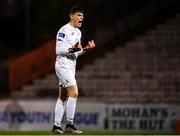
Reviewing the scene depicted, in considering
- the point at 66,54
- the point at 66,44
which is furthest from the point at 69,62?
the point at 66,44

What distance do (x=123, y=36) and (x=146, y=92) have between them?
319cm

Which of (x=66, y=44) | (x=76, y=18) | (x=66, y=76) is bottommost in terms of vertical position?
(x=66, y=76)

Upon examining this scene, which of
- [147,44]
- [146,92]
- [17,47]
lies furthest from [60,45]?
[17,47]

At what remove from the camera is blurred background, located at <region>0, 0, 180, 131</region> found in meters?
19.9

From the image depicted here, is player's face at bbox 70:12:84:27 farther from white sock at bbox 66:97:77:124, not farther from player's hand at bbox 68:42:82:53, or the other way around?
white sock at bbox 66:97:77:124

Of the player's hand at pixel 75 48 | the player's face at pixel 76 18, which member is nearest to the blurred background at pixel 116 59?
the player's face at pixel 76 18

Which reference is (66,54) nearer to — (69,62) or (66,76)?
(69,62)

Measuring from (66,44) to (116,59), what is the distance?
1132 cm

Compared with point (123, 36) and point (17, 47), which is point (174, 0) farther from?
point (17, 47)

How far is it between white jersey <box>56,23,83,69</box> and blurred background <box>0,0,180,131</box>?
8.84 m

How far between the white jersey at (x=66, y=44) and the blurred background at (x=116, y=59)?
29.0 feet

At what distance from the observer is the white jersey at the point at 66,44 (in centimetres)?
989

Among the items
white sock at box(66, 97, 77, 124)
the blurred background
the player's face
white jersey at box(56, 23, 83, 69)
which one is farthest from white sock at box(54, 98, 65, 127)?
the blurred background

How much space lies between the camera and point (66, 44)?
9883 millimetres
